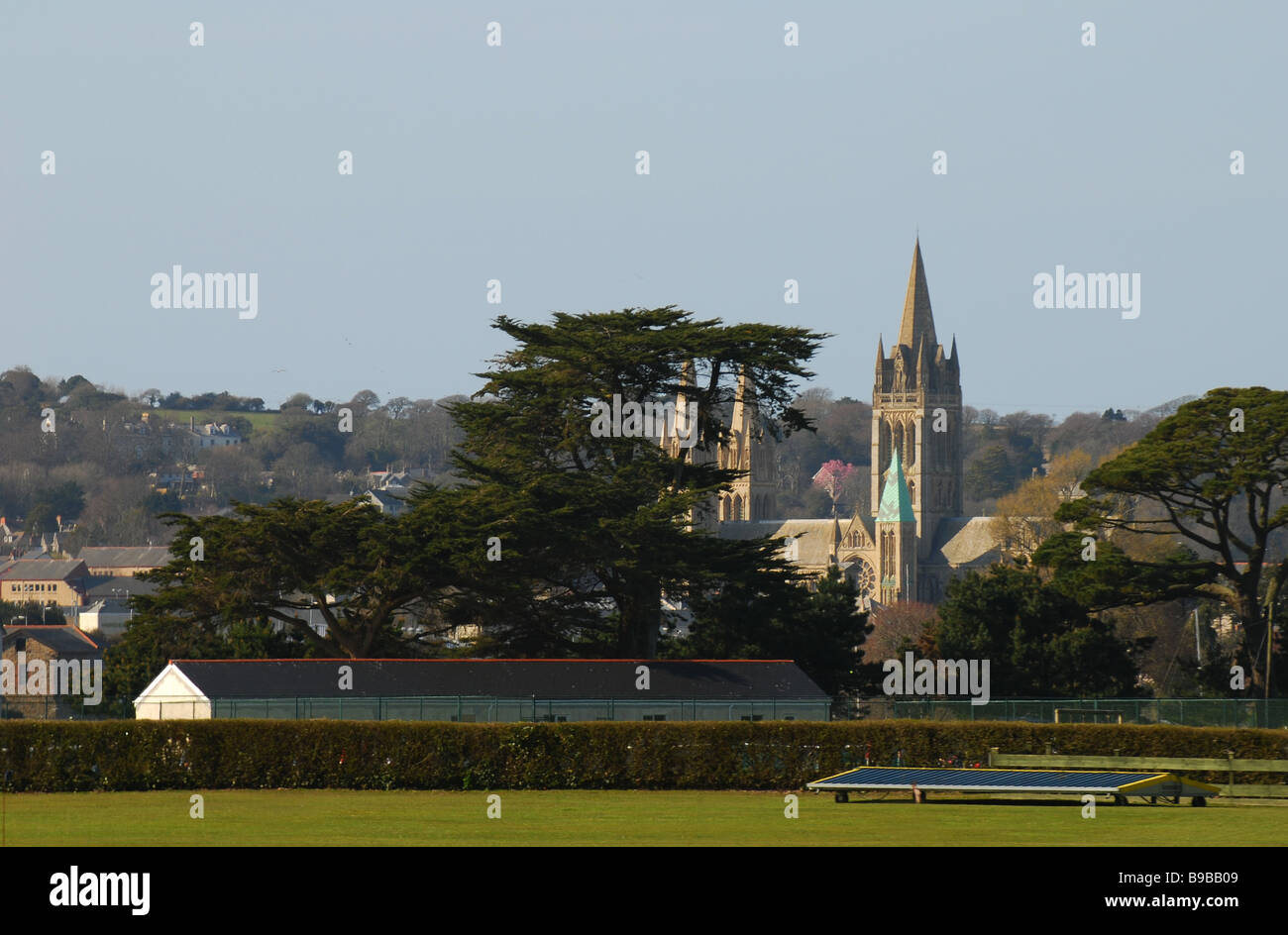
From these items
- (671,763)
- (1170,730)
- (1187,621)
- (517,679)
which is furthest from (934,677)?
(1187,621)

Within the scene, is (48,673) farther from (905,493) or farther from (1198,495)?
(905,493)

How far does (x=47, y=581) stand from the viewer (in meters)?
184

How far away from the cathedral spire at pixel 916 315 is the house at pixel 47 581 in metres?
85.2

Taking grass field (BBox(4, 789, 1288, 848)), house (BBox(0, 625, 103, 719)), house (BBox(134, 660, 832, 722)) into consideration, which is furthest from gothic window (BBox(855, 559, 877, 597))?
grass field (BBox(4, 789, 1288, 848))

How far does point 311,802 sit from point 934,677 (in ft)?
118

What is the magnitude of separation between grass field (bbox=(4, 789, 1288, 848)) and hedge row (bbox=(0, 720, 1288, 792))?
1.23 m

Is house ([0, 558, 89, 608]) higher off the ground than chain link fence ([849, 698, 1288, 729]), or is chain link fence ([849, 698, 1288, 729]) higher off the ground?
house ([0, 558, 89, 608])

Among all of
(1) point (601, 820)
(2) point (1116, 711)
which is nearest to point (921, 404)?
(2) point (1116, 711)

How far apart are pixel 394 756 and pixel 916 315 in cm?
16145

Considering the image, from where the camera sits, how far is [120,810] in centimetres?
3212

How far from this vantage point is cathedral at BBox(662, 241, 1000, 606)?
181 metres

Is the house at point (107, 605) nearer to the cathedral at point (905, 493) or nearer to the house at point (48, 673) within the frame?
the house at point (48, 673)

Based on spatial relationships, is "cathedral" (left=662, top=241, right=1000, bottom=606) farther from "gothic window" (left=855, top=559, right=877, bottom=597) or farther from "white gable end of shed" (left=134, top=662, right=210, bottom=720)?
"white gable end of shed" (left=134, top=662, right=210, bottom=720)
